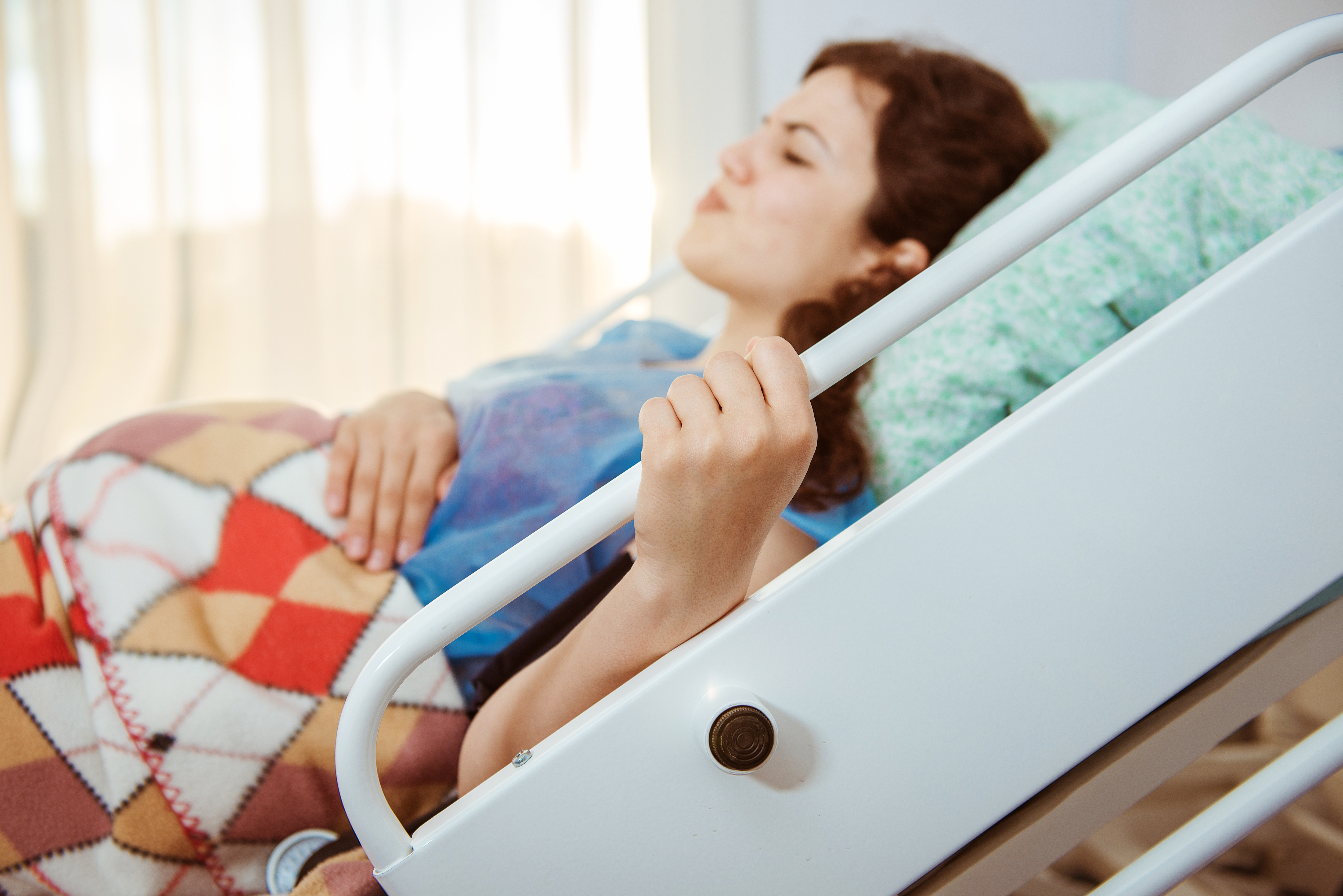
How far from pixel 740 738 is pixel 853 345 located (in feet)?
0.73

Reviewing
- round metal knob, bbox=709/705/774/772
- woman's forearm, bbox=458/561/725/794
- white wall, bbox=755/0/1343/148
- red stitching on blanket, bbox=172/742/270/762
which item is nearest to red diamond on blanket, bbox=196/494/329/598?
red stitching on blanket, bbox=172/742/270/762

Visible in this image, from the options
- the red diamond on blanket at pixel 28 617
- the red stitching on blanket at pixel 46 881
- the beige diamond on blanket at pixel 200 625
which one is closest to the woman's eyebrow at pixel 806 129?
the beige diamond on blanket at pixel 200 625

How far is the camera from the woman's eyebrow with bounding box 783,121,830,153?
967 mm

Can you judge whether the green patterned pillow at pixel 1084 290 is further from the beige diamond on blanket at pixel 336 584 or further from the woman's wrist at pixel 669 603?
the beige diamond on blanket at pixel 336 584

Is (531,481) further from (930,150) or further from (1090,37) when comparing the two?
(1090,37)

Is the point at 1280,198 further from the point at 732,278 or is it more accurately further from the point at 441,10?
the point at 441,10

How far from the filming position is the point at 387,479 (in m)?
0.80

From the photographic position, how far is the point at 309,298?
2217 mm

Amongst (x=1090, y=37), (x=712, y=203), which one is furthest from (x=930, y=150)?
(x=1090, y=37)

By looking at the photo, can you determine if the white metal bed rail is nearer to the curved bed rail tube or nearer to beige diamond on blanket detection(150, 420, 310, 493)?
beige diamond on blanket detection(150, 420, 310, 493)

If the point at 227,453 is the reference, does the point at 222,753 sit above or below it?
below

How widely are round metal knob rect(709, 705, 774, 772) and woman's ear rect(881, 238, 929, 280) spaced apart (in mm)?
619

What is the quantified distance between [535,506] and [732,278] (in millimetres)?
370

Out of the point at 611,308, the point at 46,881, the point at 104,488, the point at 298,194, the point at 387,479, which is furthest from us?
the point at 298,194
